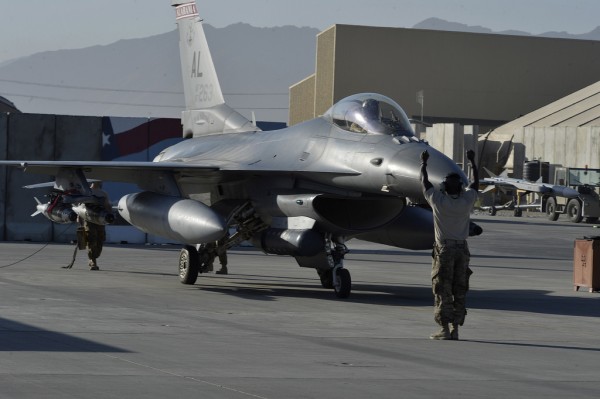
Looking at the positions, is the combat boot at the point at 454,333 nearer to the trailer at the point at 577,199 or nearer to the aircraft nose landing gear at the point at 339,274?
the aircraft nose landing gear at the point at 339,274

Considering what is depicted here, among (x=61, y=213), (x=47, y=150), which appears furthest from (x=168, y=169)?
(x=47, y=150)

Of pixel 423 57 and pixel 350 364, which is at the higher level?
pixel 423 57

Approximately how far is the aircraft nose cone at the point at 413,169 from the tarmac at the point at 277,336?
1.73 meters

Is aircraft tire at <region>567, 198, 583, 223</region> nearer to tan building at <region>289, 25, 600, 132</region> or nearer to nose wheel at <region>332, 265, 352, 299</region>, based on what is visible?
nose wheel at <region>332, 265, 352, 299</region>

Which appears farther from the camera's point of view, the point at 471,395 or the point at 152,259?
the point at 152,259

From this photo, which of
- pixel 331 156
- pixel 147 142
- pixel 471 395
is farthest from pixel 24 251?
pixel 471 395

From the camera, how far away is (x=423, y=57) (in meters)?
88.8

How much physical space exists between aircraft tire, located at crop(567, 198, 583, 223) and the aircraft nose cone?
33.4 meters

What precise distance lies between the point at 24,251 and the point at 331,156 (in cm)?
1105

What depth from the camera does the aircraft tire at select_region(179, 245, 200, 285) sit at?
19375 millimetres

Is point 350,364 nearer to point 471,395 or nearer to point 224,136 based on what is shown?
point 471,395

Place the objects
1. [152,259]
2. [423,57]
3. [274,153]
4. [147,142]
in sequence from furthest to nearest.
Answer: [423,57] → [147,142] → [152,259] → [274,153]

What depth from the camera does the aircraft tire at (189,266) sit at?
1938 cm

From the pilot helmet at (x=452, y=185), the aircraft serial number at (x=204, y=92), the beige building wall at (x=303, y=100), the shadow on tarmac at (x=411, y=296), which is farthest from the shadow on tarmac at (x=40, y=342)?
the beige building wall at (x=303, y=100)
